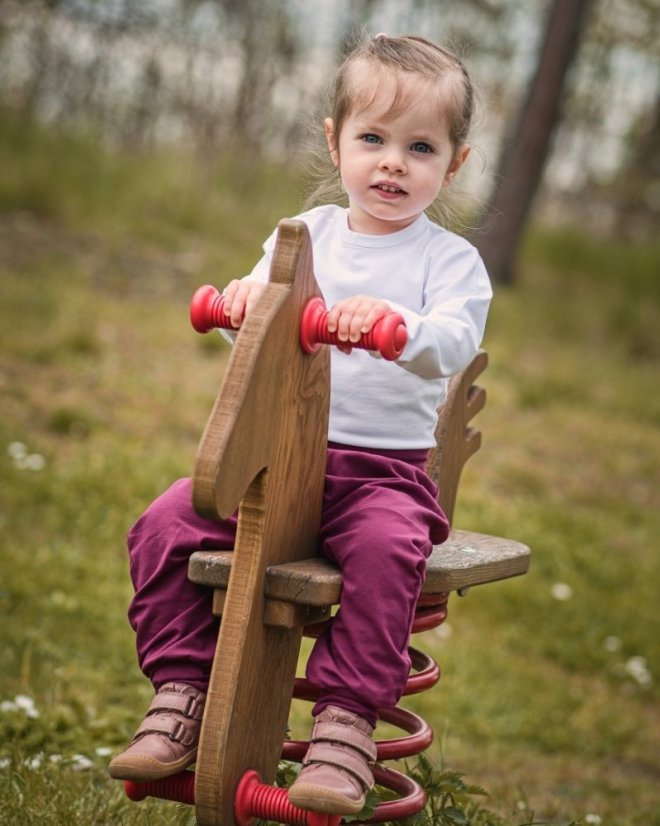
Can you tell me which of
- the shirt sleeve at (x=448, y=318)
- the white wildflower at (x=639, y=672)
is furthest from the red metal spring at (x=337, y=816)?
the white wildflower at (x=639, y=672)

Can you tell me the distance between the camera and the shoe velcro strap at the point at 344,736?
2.38 meters

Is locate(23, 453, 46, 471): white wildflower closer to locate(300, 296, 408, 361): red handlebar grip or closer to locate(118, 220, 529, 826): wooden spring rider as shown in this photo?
locate(118, 220, 529, 826): wooden spring rider

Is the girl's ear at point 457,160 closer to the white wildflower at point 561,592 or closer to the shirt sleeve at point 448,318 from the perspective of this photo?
the shirt sleeve at point 448,318

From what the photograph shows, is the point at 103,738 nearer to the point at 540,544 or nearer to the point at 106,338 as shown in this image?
Answer: the point at 540,544

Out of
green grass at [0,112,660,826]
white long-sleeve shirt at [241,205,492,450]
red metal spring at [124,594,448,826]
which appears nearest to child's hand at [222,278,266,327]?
white long-sleeve shirt at [241,205,492,450]

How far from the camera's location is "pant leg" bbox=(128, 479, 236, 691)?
2.54 m

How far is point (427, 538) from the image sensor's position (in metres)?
2.55

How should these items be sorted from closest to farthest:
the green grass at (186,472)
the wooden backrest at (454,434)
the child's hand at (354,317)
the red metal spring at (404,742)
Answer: the child's hand at (354,317)
the red metal spring at (404,742)
the wooden backrest at (454,434)
the green grass at (186,472)

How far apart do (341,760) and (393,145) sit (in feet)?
4.47

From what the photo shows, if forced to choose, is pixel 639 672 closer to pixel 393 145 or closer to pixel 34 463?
pixel 34 463

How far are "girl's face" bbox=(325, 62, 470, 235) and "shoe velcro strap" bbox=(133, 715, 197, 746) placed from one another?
4.09 ft

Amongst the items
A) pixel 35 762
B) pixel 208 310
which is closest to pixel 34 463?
pixel 35 762

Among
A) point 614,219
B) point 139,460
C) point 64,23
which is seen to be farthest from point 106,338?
point 614,219

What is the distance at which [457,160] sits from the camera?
114 inches
